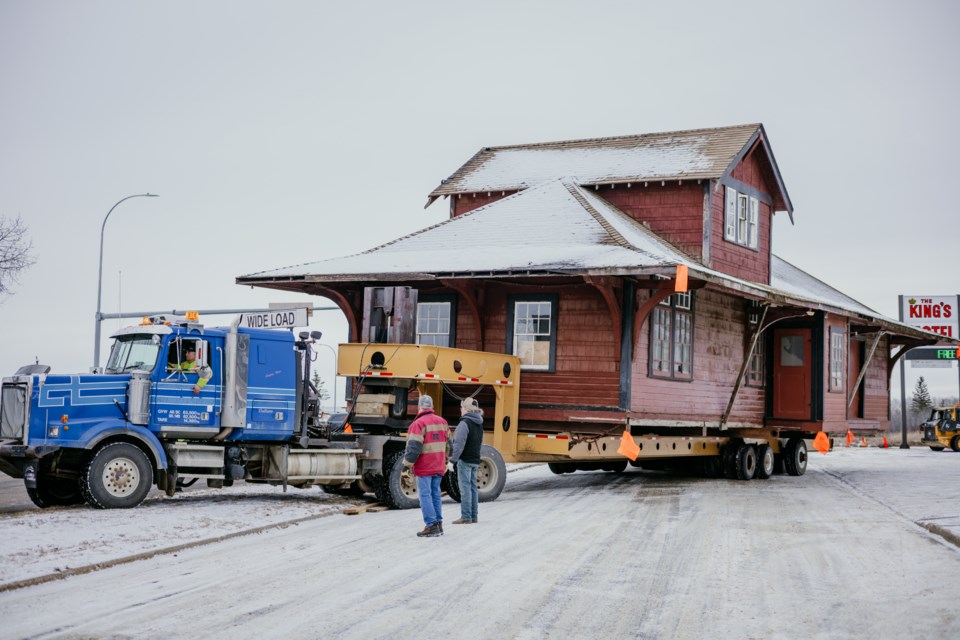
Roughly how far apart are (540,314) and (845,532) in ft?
31.1

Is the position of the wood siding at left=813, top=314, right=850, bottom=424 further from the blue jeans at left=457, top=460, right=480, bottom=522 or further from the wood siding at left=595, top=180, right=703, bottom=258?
the blue jeans at left=457, top=460, right=480, bottom=522

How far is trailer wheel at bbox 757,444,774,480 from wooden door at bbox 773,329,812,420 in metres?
1.57

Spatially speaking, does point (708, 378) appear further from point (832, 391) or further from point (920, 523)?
point (920, 523)

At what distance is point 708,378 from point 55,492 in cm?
1521

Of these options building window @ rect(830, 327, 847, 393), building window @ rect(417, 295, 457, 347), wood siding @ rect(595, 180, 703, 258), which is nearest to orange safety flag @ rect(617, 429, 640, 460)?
building window @ rect(417, 295, 457, 347)

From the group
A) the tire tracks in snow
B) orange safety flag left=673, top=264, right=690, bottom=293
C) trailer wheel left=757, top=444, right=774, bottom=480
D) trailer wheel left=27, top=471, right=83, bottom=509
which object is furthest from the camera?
trailer wheel left=757, top=444, right=774, bottom=480

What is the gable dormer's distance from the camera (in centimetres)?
2672

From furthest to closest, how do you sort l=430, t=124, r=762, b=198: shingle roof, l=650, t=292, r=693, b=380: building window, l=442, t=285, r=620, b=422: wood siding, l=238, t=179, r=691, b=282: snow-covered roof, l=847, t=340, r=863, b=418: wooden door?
l=847, t=340, r=863, b=418: wooden door
l=430, t=124, r=762, b=198: shingle roof
l=650, t=292, r=693, b=380: building window
l=442, t=285, r=620, b=422: wood siding
l=238, t=179, r=691, b=282: snow-covered roof

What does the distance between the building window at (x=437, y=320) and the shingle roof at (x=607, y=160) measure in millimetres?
5765

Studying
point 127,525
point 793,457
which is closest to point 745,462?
point 793,457

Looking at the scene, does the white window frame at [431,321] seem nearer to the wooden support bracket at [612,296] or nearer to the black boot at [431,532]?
the wooden support bracket at [612,296]

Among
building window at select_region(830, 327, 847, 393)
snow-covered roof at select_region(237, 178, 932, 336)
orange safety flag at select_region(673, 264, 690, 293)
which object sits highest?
snow-covered roof at select_region(237, 178, 932, 336)

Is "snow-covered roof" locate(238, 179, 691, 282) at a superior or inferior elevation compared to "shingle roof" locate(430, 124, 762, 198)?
inferior

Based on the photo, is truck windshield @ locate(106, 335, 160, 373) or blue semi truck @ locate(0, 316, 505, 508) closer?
blue semi truck @ locate(0, 316, 505, 508)
